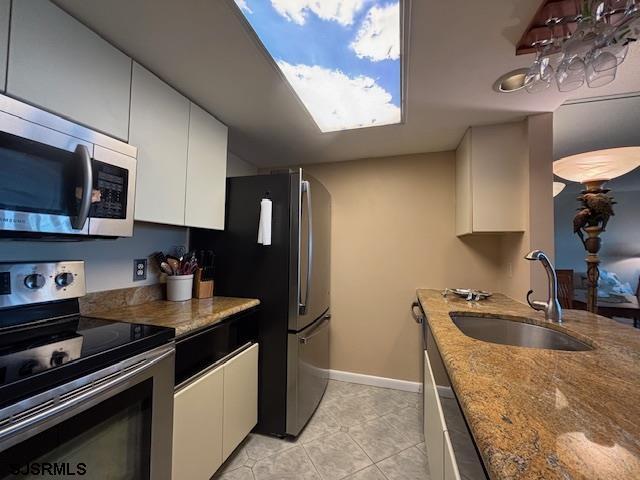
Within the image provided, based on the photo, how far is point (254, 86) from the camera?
1452mm

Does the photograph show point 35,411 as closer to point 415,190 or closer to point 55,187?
point 55,187

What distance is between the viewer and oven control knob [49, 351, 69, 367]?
0.72 metres

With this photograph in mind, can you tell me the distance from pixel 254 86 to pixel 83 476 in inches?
67.3

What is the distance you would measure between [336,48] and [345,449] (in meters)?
2.29

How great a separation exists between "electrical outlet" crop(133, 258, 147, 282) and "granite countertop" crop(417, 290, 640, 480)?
1.71m

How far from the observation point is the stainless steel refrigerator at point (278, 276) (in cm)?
173

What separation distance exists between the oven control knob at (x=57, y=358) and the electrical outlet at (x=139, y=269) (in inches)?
35.6

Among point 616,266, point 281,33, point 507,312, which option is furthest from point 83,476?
point 616,266

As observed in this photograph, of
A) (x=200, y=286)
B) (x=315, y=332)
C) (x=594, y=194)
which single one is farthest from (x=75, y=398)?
(x=594, y=194)

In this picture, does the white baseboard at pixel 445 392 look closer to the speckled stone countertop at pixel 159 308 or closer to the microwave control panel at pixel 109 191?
the speckled stone countertop at pixel 159 308

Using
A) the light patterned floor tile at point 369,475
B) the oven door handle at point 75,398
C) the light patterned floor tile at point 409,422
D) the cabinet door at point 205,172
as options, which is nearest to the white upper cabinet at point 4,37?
the cabinet door at point 205,172

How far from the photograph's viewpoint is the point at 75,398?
72 centimetres

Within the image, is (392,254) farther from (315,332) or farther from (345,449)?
(345,449)

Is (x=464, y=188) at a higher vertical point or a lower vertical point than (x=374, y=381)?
higher
